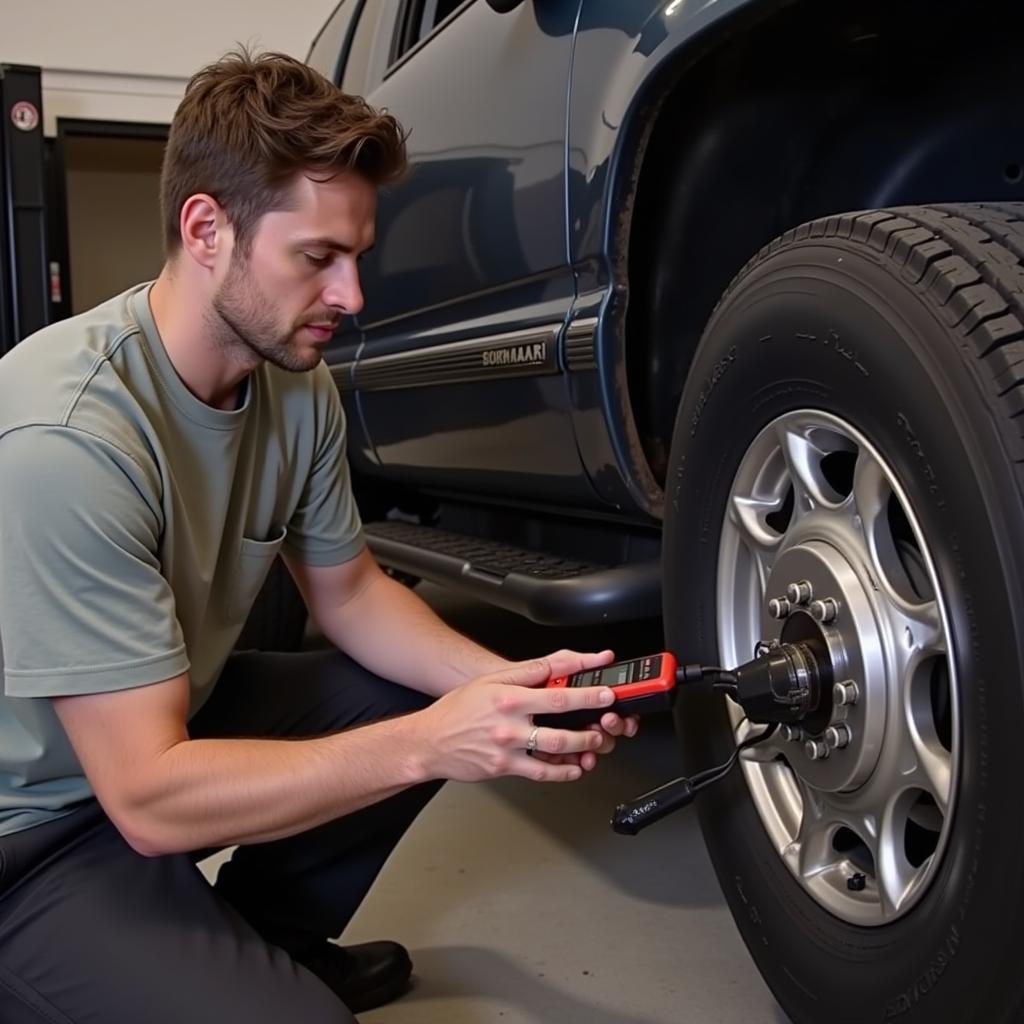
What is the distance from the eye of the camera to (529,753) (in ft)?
3.60

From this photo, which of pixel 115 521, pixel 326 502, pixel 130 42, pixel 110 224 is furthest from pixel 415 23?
pixel 110 224

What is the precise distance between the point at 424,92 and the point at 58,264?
386 centimetres

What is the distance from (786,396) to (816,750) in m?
0.34

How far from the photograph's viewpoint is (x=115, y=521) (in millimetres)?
1111

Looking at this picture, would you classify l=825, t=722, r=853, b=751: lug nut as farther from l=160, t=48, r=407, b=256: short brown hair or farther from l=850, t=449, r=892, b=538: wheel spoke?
l=160, t=48, r=407, b=256: short brown hair

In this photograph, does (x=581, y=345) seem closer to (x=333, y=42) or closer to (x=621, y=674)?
(x=621, y=674)

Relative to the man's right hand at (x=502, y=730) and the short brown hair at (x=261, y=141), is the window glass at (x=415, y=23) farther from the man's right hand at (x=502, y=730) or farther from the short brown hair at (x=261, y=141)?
the man's right hand at (x=502, y=730)

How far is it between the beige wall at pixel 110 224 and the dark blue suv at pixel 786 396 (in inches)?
230

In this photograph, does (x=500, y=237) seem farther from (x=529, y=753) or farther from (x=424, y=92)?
(x=529, y=753)

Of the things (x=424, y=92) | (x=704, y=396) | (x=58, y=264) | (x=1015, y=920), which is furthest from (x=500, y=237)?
(x=58, y=264)

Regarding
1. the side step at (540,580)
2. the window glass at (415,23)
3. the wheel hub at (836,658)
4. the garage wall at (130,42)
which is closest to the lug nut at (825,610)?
the wheel hub at (836,658)

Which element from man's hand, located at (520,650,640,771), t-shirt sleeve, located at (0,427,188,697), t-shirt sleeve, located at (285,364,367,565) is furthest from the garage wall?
man's hand, located at (520,650,640,771)

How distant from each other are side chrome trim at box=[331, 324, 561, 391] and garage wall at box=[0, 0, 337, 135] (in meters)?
3.73

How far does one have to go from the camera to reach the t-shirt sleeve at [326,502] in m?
1.55
